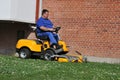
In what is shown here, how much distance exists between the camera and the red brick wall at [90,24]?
49.5ft

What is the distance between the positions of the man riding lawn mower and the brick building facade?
6.48ft

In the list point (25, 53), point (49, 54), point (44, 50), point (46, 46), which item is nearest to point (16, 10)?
point (25, 53)

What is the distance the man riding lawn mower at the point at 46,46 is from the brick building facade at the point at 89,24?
198cm

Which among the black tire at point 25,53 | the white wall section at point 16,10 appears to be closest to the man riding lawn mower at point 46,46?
the black tire at point 25,53

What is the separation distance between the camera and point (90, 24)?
1551 cm

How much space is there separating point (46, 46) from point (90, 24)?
8.30 feet

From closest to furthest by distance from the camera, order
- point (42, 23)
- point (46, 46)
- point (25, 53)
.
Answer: point (46, 46) → point (42, 23) → point (25, 53)

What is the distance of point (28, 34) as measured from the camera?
17.1m

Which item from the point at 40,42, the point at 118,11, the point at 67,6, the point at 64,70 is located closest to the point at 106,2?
the point at 118,11

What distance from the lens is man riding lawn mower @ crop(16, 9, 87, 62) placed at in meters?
13.1

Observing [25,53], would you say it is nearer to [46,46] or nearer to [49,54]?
[46,46]

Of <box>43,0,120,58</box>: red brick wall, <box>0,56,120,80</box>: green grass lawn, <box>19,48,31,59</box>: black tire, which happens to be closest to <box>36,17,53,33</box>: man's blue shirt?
<box>19,48,31,59</box>: black tire

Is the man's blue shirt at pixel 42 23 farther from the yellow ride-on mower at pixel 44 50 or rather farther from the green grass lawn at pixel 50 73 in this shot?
the green grass lawn at pixel 50 73

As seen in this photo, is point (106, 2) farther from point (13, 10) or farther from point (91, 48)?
point (13, 10)
